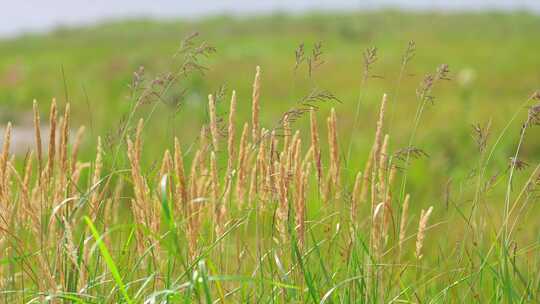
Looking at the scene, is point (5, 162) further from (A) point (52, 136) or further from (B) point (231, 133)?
(B) point (231, 133)

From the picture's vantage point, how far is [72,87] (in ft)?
40.8

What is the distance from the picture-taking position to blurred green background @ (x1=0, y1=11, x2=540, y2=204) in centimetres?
729

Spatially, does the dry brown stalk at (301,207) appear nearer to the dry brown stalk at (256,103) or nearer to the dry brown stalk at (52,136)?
the dry brown stalk at (256,103)

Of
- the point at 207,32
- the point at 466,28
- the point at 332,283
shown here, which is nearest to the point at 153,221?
the point at 332,283

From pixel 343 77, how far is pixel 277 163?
420 inches

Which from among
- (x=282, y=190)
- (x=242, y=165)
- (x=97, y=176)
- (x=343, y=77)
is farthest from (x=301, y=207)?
(x=343, y=77)

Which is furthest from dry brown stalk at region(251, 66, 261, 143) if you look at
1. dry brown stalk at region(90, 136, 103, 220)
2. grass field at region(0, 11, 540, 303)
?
dry brown stalk at region(90, 136, 103, 220)

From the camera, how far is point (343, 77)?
12.5 meters

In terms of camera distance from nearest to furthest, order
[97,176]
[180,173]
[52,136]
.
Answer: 1. [180,173]
2. [52,136]
3. [97,176]

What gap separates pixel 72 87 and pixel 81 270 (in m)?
10.7

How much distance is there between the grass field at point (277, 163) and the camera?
2.00m

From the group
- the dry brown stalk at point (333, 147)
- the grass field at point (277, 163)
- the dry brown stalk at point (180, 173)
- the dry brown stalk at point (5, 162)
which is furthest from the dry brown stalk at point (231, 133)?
the dry brown stalk at point (5, 162)

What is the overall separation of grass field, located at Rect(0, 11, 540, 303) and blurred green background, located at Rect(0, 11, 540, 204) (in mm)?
55

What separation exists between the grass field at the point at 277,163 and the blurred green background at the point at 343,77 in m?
0.05
